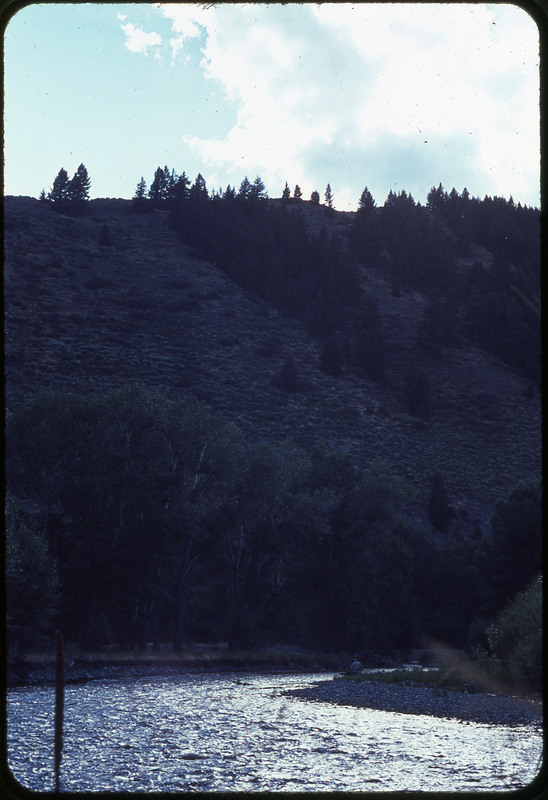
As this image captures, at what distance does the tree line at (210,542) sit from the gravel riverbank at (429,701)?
29.4 feet

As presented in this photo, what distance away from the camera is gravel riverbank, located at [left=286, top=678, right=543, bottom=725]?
72.5 feet

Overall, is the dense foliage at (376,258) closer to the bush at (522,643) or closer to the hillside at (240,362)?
the hillside at (240,362)

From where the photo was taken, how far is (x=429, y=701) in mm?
25734

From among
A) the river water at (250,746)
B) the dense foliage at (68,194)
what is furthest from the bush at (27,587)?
the dense foliage at (68,194)

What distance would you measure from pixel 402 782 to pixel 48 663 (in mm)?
21596

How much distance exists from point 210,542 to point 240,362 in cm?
3645

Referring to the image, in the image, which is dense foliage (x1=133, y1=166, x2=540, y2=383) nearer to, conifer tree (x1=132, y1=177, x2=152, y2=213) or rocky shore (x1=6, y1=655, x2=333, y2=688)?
conifer tree (x1=132, y1=177, x2=152, y2=213)

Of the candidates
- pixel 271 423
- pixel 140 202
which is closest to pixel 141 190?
pixel 140 202

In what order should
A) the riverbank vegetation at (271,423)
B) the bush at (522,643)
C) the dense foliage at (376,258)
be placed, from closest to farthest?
the bush at (522,643) → the riverbank vegetation at (271,423) → the dense foliage at (376,258)

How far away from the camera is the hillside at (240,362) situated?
214 ft

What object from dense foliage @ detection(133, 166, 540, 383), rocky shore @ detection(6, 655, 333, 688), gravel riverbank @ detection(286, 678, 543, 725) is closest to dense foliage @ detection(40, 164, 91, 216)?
dense foliage @ detection(133, 166, 540, 383)

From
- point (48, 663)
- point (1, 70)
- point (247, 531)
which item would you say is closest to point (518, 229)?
point (247, 531)

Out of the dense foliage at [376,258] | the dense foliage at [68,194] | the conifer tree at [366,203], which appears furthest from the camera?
the conifer tree at [366,203]

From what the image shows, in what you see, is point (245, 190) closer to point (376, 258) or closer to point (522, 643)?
point (376, 258)
